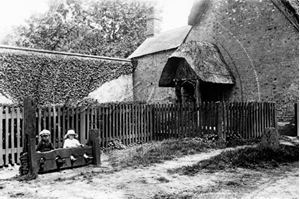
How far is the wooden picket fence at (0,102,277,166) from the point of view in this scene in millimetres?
7961

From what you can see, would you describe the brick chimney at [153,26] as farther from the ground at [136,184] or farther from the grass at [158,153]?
the ground at [136,184]

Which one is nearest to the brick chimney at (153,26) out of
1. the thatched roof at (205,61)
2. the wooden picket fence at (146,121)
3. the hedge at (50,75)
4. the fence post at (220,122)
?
the hedge at (50,75)

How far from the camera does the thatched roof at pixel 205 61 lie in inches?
511

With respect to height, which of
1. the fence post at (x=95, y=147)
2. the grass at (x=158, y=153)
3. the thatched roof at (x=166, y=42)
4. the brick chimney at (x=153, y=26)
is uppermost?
the brick chimney at (x=153, y=26)

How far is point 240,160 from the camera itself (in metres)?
6.01

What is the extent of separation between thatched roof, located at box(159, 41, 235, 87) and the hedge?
7020mm

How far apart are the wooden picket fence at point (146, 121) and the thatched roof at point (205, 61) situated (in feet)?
8.63

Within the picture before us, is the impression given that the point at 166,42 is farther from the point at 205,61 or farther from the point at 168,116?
the point at 168,116

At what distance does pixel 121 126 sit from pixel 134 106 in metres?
0.95

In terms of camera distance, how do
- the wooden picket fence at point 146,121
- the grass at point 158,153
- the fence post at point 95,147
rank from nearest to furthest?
the fence post at point 95,147, the grass at point 158,153, the wooden picket fence at point 146,121

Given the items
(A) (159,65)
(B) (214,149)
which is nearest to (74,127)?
(B) (214,149)

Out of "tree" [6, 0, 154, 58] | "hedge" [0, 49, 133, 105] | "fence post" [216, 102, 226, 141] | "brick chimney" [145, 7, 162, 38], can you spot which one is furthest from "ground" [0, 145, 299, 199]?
"tree" [6, 0, 154, 58]

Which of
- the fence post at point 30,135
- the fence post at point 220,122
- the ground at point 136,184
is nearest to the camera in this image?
the ground at point 136,184

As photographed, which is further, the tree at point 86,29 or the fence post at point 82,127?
the tree at point 86,29
